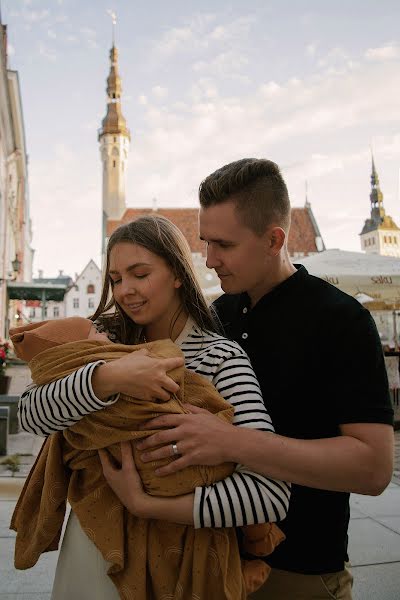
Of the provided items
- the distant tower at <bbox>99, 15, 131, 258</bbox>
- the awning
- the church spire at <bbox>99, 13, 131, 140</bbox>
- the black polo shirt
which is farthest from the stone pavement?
the church spire at <bbox>99, 13, 131, 140</bbox>

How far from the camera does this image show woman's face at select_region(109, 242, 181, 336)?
1.53m

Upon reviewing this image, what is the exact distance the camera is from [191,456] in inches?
46.8

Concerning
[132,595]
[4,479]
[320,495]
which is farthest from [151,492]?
[4,479]

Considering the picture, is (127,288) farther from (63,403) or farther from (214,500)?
(214,500)

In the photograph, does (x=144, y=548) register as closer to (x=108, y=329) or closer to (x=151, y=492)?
(x=151, y=492)

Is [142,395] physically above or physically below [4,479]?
above

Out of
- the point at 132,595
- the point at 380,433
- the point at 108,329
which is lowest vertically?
the point at 132,595

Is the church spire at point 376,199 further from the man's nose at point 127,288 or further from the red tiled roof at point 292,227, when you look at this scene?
the man's nose at point 127,288

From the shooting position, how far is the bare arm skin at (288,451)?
120 centimetres

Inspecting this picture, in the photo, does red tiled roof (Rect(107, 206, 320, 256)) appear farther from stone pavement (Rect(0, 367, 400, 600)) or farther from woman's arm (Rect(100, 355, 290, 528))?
woman's arm (Rect(100, 355, 290, 528))

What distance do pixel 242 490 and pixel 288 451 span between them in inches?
6.1

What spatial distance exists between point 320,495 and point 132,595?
640 mm

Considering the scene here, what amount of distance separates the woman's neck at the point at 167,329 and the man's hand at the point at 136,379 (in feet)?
1.27

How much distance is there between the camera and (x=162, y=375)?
1198mm
